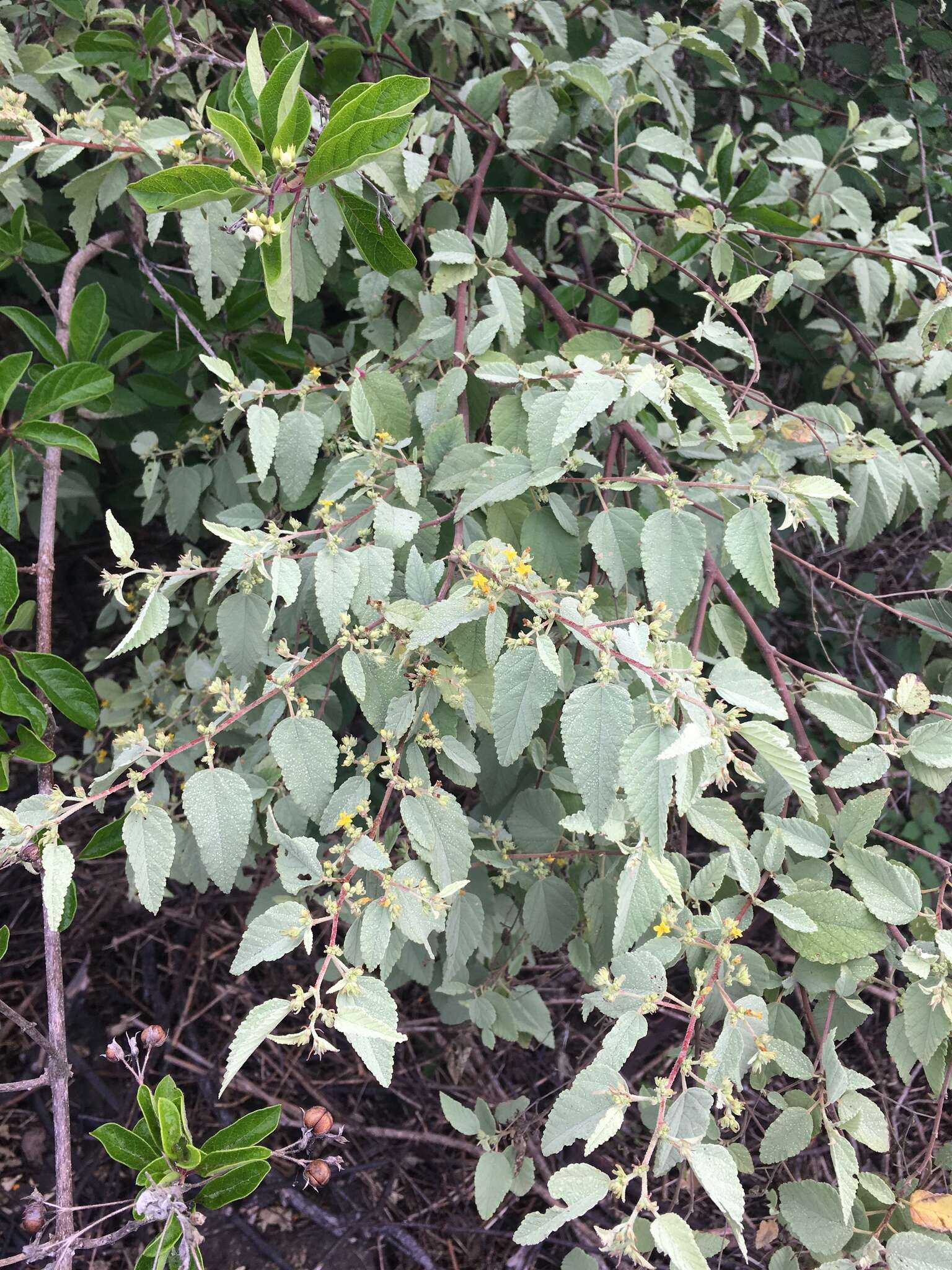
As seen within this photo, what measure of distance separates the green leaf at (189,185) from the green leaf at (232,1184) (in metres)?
0.98

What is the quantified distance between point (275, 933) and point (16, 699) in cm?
46

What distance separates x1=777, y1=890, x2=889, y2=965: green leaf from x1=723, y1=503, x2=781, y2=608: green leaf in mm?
356

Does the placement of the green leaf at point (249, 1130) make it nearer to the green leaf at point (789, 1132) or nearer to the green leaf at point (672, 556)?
the green leaf at point (789, 1132)

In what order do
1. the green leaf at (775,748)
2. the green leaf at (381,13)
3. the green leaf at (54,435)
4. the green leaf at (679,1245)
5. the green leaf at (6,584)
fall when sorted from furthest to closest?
the green leaf at (381,13)
the green leaf at (54,435)
the green leaf at (6,584)
the green leaf at (775,748)
the green leaf at (679,1245)

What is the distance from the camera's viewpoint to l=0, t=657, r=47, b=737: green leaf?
42.4 inches

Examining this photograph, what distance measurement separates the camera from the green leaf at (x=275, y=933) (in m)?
0.87

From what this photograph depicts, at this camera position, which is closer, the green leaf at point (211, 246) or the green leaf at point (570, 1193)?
the green leaf at point (570, 1193)

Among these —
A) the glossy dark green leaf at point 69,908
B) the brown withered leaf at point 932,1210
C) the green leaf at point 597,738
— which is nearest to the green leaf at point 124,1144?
the glossy dark green leaf at point 69,908

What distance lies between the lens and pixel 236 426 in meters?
1.67

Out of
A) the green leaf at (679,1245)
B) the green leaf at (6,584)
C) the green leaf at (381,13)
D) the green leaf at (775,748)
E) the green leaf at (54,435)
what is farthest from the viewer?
the green leaf at (381,13)

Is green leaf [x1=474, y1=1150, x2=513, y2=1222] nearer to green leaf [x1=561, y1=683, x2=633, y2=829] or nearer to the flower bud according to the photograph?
the flower bud

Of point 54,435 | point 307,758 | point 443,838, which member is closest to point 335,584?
point 307,758

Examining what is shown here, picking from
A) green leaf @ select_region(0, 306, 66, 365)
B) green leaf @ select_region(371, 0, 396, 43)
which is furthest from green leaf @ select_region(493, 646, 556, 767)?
green leaf @ select_region(371, 0, 396, 43)

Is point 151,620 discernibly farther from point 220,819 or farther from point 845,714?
point 845,714
